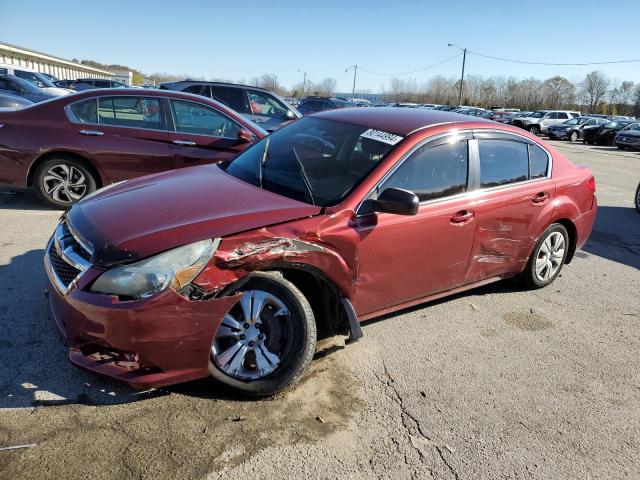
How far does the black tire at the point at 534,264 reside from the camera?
4.69 metres

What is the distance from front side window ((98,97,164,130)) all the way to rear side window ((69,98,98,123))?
6cm

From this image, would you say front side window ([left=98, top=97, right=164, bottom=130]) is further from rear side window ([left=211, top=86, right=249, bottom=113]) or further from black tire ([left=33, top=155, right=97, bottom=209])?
rear side window ([left=211, top=86, right=249, bottom=113])

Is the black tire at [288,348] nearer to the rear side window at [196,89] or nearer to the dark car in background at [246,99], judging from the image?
the dark car in background at [246,99]

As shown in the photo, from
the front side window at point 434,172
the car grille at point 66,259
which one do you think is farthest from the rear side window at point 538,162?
the car grille at point 66,259

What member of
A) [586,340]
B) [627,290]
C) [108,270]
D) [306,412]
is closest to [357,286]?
[306,412]

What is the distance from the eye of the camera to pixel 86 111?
6.45 metres

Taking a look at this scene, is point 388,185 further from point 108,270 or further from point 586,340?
point 586,340

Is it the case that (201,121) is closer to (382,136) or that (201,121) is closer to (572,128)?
(382,136)

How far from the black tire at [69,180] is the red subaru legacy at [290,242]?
2915 millimetres

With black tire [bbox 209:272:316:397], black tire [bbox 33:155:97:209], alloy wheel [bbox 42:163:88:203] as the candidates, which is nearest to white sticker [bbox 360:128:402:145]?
black tire [bbox 209:272:316:397]

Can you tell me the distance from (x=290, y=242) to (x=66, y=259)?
1.30m

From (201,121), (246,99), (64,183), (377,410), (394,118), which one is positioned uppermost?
(246,99)

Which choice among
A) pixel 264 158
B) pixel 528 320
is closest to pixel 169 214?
pixel 264 158

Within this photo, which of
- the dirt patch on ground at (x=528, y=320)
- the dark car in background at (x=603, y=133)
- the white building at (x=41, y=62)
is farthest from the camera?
the white building at (x=41, y=62)
